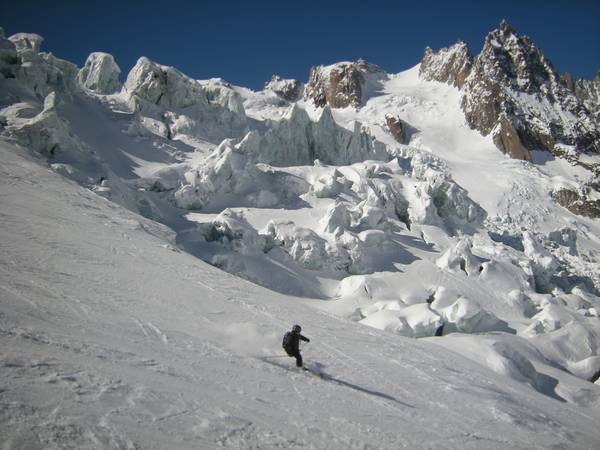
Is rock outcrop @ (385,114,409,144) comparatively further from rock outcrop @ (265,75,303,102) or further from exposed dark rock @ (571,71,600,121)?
exposed dark rock @ (571,71,600,121)

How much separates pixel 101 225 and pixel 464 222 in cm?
3618

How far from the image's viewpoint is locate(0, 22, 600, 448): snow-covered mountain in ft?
20.5

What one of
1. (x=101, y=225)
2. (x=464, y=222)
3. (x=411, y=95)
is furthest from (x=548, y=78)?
(x=101, y=225)

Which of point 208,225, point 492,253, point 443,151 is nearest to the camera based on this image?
point 208,225

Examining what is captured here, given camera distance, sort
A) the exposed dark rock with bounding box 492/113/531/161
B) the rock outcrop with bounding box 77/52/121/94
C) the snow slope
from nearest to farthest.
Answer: the snow slope < the rock outcrop with bounding box 77/52/121/94 < the exposed dark rock with bounding box 492/113/531/161

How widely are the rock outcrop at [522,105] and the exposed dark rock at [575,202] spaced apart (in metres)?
17.4

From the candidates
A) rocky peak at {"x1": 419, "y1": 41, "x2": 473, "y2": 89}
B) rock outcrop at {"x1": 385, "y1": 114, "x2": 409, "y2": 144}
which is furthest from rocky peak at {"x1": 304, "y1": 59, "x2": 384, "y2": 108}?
rocky peak at {"x1": 419, "y1": 41, "x2": 473, "y2": 89}

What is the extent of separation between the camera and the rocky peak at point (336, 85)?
117 m

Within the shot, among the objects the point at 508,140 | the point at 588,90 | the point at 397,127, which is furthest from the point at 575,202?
the point at 588,90

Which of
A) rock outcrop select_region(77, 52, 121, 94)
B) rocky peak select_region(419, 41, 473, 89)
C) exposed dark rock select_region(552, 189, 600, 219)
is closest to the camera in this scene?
rock outcrop select_region(77, 52, 121, 94)

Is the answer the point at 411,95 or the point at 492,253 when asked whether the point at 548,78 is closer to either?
the point at 411,95

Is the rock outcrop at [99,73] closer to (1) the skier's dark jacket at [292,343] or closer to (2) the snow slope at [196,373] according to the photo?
(2) the snow slope at [196,373]

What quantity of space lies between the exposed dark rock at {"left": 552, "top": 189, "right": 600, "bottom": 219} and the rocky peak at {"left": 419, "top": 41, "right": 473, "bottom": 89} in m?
48.4

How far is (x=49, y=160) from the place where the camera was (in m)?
25.8
